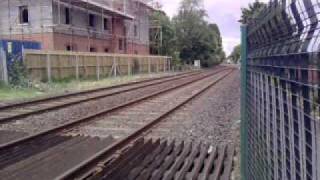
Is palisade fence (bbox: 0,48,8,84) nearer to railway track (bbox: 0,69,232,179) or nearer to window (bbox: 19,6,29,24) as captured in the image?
railway track (bbox: 0,69,232,179)

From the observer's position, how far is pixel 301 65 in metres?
1.78

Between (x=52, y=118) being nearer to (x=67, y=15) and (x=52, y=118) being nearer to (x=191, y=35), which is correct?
(x=67, y=15)

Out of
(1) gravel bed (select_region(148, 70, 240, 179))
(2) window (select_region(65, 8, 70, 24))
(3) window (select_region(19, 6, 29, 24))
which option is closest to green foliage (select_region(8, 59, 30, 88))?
(1) gravel bed (select_region(148, 70, 240, 179))

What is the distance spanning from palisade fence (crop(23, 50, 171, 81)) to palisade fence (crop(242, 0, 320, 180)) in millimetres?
21851

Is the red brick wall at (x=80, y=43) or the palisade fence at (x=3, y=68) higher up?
the red brick wall at (x=80, y=43)

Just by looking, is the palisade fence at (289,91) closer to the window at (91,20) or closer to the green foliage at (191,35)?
the window at (91,20)

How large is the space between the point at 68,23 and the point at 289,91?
3688 centimetres

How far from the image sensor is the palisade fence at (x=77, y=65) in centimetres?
2459

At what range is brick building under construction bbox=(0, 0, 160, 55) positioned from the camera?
3509 centimetres

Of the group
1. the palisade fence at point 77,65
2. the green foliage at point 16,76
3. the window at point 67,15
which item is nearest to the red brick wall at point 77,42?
the window at point 67,15

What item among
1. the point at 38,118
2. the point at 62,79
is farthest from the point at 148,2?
the point at 38,118

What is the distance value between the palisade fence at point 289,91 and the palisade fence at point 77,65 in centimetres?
2185

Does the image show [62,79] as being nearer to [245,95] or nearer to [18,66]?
[18,66]

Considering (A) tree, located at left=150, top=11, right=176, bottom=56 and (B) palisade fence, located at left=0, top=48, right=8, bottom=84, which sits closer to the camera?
(B) palisade fence, located at left=0, top=48, right=8, bottom=84
